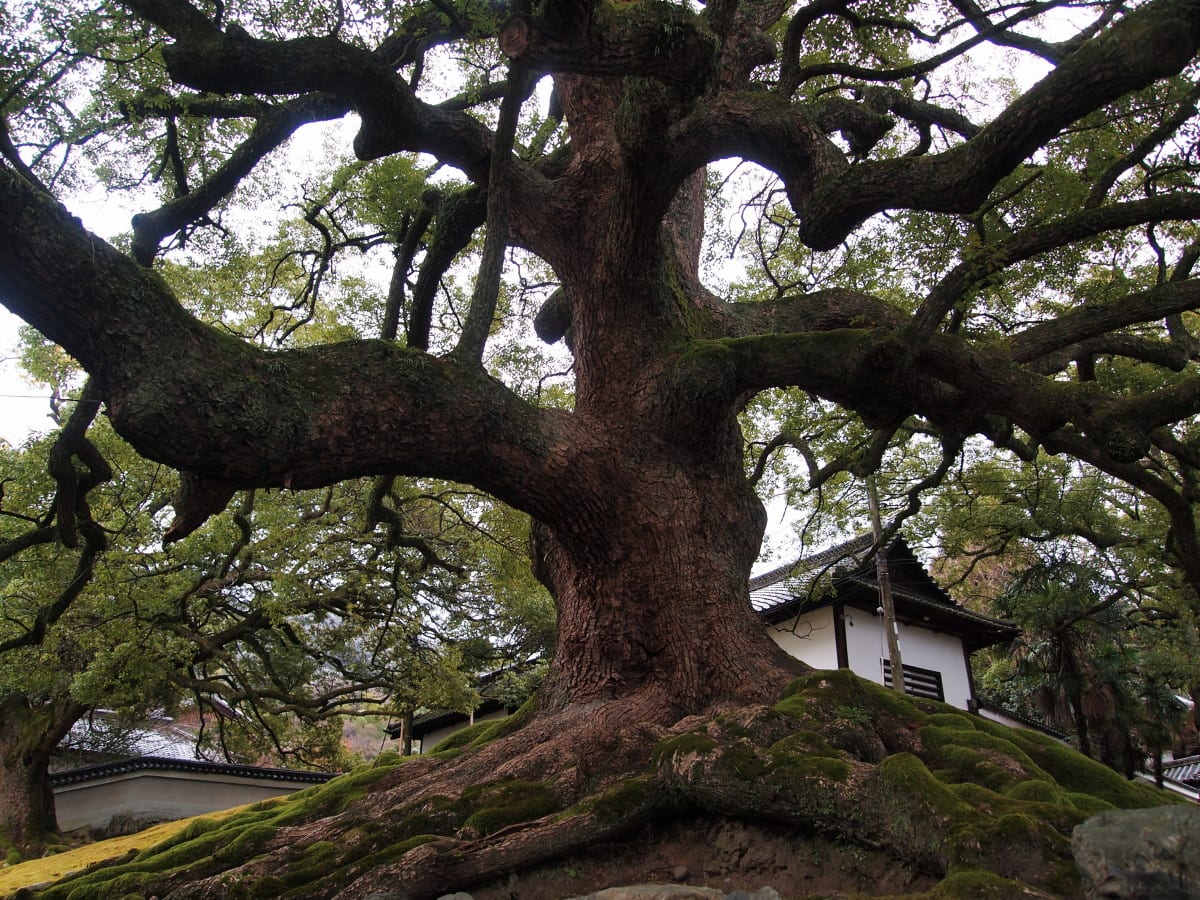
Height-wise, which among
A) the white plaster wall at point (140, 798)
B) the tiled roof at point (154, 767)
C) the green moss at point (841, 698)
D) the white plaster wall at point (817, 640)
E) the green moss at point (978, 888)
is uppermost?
the white plaster wall at point (817, 640)

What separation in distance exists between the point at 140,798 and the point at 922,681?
14.7 m

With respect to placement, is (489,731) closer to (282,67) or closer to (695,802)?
(695,802)

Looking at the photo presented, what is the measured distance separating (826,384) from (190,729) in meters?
24.4

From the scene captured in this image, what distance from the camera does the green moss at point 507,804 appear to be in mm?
4395

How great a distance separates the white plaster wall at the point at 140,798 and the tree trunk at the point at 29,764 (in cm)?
119

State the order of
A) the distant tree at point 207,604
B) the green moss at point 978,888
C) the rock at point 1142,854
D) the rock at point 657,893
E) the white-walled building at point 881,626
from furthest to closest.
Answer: the white-walled building at point 881,626
the distant tree at point 207,604
the rock at point 657,893
the green moss at point 978,888
the rock at point 1142,854

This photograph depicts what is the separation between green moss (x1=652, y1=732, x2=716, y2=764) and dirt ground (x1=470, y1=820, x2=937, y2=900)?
14.8 inches

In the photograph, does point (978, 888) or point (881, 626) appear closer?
point (978, 888)

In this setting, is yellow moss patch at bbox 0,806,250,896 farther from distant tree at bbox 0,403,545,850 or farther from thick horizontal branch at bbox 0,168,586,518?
thick horizontal branch at bbox 0,168,586,518

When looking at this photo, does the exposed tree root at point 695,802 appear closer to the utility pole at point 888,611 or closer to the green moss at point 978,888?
the green moss at point 978,888

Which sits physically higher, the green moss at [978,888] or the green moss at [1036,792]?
the green moss at [1036,792]

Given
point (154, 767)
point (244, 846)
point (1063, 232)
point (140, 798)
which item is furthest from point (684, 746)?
point (140, 798)

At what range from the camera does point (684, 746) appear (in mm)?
4477

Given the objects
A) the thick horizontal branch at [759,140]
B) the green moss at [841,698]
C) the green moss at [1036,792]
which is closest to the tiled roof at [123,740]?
the green moss at [841,698]
